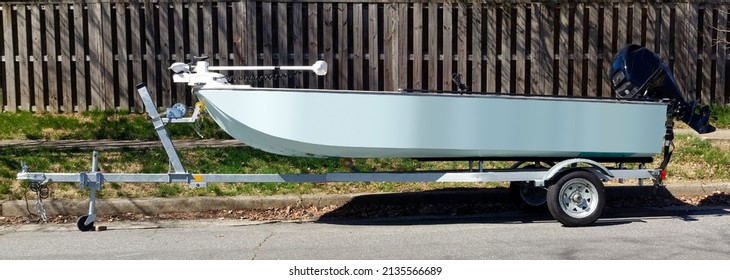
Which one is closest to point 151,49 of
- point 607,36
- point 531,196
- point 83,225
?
point 83,225

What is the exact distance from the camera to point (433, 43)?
13.5 m

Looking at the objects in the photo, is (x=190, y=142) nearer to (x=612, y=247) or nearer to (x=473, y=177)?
(x=473, y=177)

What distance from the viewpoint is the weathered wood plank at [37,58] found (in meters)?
13.3

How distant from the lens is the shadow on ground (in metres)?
9.56

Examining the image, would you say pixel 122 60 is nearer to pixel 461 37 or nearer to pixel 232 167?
pixel 232 167

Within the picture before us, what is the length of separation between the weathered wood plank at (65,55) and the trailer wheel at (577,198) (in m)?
7.51

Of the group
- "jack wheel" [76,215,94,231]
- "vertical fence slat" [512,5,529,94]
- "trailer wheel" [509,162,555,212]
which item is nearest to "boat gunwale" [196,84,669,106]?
"trailer wheel" [509,162,555,212]

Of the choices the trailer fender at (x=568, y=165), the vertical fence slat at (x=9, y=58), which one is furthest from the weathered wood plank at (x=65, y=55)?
the trailer fender at (x=568, y=165)

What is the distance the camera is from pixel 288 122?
821cm

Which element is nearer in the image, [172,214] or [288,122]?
[288,122]

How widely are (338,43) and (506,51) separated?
240cm

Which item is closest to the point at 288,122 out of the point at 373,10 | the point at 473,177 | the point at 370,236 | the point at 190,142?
the point at 370,236

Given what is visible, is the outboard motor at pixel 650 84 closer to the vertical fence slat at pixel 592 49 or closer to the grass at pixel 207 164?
the grass at pixel 207 164

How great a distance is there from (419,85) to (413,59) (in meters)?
0.38
